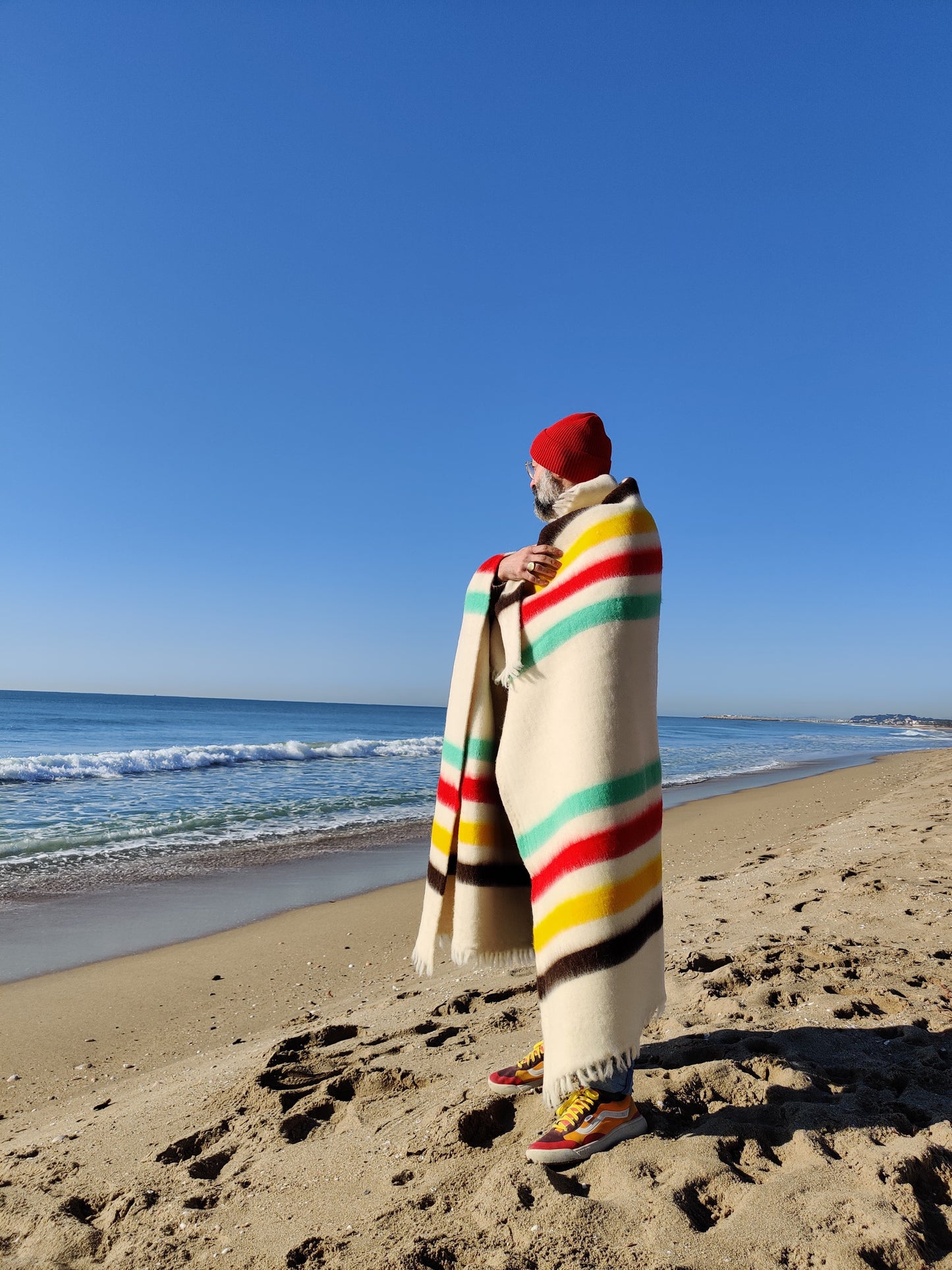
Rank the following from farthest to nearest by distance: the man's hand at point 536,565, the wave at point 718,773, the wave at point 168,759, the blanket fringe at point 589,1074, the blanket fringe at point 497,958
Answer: the wave at point 718,773
the wave at point 168,759
the blanket fringe at point 497,958
the man's hand at point 536,565
the blanket fringe at point 589,1074

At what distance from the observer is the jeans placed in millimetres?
2154

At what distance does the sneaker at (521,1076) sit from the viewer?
2484mm

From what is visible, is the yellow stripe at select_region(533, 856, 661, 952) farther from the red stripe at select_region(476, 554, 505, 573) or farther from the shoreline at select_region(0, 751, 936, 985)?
the shoreline at select_region(0, 751, 936, 985)

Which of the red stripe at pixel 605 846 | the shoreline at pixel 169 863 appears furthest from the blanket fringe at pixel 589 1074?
the shoreline at pixel 169 863

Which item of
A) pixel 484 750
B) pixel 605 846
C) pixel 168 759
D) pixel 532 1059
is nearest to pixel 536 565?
pixel 484 750

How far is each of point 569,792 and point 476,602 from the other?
713 millimetres

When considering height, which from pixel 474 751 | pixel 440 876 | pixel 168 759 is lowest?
pixel 168 759

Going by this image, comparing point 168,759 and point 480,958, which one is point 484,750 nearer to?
point 480,958

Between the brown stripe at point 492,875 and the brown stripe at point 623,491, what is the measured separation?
1227 mm

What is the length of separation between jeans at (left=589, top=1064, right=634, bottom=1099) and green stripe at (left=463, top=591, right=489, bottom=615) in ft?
4.76

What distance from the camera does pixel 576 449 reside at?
238 cm

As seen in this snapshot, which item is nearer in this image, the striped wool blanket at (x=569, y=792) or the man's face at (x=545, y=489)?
the striped wool blanket at (x=569, y=792)

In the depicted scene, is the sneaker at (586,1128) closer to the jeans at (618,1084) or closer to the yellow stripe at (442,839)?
the jeans at (618,1084)

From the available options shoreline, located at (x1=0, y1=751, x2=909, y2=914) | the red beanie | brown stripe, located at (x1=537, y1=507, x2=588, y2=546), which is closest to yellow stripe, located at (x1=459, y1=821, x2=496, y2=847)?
brown stripe, located at (x1=537, y1=507, x2=588, y2=546)
